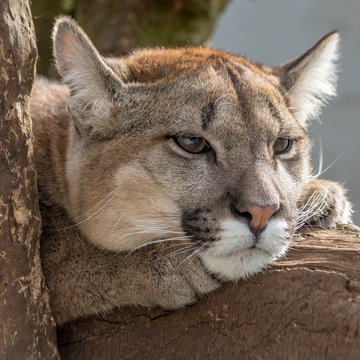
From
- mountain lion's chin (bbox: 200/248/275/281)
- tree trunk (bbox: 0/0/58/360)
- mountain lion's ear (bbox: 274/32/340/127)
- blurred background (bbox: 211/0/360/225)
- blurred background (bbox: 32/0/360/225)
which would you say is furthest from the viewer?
blurred background (bbox: 211/0/360/225)

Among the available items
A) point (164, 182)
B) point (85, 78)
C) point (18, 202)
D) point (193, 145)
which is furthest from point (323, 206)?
point (18, 202)

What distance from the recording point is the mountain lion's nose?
3568 mm

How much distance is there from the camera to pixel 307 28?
13359 mm

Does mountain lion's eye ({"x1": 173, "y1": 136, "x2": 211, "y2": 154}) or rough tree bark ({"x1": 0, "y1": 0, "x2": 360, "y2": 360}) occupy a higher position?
mountain lion's eye ({"x1": 173, "y1": 136, "x2": 211, "y2": 154})

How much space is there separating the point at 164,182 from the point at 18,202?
846mm

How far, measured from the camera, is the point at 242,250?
143 inches

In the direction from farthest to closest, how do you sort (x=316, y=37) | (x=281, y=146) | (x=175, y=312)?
(x=316, y=37), (x=281, y=146), (x=175, y=312)

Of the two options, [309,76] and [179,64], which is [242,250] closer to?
[179,64]

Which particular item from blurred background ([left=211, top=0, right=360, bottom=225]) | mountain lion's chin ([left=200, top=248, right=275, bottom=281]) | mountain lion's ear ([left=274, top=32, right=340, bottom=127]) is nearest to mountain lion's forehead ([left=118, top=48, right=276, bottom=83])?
mountain lion's ear ([left=274, top=32, right=340, bottom=127])

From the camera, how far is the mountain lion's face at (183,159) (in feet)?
12.1

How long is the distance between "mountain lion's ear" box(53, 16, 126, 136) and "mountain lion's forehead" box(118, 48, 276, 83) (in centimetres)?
24

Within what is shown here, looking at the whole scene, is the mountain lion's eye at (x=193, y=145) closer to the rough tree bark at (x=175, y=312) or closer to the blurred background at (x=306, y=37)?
the rough tree bark at (x=175, y=312)

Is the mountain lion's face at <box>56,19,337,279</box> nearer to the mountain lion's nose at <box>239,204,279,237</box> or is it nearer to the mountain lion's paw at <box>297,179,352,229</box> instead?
the mountain lion's nose at <box>239,204,279,237</box>

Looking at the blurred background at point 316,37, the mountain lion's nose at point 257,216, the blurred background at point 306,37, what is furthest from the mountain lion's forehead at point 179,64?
the blurred background at point 316,37
